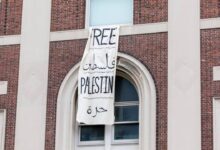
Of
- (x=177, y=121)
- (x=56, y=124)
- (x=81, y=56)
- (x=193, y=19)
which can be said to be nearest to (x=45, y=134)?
(x=56, y=124)

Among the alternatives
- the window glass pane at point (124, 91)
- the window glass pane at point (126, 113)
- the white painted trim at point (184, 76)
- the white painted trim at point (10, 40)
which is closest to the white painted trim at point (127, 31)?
the white painted trim at point (10, 40)

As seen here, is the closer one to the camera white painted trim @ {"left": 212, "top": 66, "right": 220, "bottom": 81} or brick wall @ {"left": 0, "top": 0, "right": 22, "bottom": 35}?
white painted trim @ {"left": 212, "top": 66, "right": 220, "bottom": 81}

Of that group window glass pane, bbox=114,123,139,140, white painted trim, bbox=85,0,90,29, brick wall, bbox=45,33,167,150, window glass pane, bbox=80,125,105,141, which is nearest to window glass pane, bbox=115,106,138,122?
window glass pane, bbox=114,123,139,140

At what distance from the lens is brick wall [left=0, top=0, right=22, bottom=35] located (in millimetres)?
23047

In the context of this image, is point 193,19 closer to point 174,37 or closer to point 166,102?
point 174,37

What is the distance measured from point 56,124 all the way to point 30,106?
102 cm

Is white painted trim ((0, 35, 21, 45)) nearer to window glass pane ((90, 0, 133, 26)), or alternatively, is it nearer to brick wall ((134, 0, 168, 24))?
window glass pane ((90, 0, 133, 26))

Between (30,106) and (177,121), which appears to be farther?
(30,106)

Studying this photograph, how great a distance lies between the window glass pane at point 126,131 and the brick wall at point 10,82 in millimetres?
3000

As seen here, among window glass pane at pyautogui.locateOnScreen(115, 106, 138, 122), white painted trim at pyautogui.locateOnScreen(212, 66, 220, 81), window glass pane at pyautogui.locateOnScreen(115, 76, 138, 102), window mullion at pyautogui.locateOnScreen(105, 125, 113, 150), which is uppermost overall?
white painted trim at pyautogui.locateOnScreen(212, 66, 220, 81)

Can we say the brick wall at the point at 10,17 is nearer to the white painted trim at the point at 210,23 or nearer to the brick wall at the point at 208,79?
the white painted trim at the point at 210,23

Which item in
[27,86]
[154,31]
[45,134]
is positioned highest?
[154,31]

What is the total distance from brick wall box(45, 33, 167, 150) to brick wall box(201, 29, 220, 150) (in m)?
1.05

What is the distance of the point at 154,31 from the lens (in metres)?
21.5
